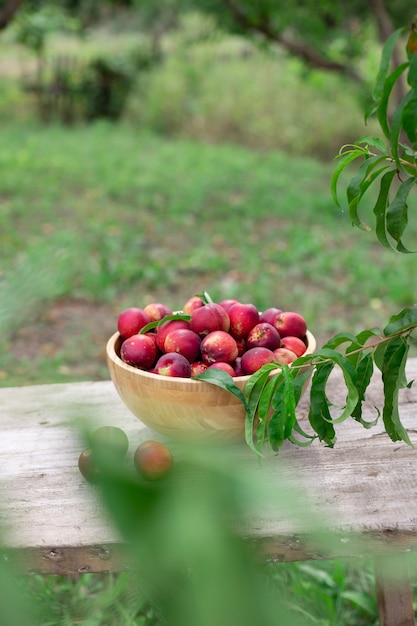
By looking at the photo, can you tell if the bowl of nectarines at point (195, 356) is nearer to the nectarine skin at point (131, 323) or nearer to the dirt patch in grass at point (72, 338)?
the nectarine skin at point (131, 323)

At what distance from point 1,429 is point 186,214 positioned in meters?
4.81

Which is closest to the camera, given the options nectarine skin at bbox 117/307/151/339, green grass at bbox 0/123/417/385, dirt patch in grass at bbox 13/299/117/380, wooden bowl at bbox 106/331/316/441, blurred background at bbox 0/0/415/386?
wooden bowl at bbox 106/331/316/441

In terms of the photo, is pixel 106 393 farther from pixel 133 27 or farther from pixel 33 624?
pixel 133 27

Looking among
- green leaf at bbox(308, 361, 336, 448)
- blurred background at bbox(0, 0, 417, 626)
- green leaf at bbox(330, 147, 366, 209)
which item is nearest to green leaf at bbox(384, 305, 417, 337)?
green leaf at bbox(308, 361, 336, 448)

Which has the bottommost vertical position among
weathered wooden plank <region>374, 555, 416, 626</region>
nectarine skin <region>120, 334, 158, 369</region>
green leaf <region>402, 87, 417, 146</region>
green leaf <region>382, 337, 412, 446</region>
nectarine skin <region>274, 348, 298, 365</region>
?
weathered wooden plank <region>374, 555, 416, 626</region>

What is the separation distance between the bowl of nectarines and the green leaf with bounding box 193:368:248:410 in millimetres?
24

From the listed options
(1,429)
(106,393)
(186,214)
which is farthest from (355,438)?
(186,214)

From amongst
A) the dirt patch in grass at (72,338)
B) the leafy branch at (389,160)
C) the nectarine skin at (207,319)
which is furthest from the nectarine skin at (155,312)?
the dirt patch in grass at (72,338)

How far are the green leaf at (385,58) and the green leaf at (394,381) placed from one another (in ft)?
1.43

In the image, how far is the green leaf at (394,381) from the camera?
44.1 inches

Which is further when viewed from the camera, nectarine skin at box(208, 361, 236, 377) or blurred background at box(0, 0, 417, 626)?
blurred background at box(0, 0, 417, 626)

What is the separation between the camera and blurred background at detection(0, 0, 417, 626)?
1.97 meters

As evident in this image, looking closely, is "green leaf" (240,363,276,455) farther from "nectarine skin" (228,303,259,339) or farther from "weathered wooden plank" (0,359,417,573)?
"nectarine skin" (228,303,259,339)

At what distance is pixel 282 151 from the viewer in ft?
31.1
